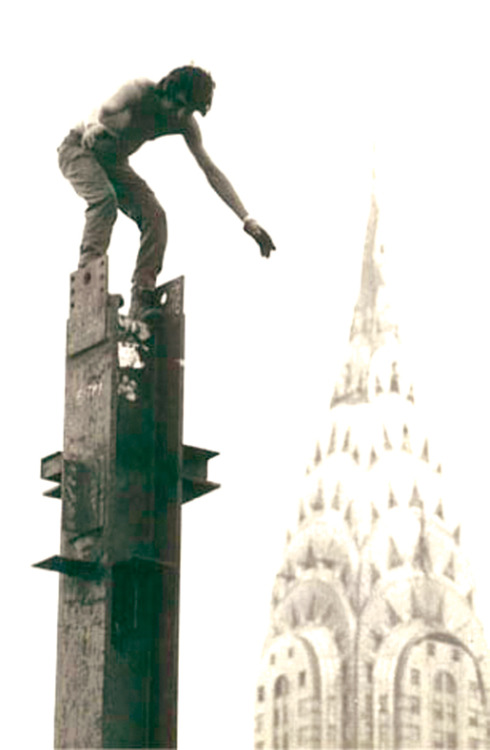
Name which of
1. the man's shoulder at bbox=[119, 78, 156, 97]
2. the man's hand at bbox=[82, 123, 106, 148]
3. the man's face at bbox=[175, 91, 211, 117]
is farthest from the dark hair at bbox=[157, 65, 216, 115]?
the man's hand at bbox=[82, 123, 106, 148]

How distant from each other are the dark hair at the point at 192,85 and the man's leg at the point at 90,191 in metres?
0.72

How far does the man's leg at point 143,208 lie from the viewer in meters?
12.0

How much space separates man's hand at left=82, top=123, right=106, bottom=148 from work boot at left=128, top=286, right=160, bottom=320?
0.93 meters

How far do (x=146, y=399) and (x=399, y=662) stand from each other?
318 feet

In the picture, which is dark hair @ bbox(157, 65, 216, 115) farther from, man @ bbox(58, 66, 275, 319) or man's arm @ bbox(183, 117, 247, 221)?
man's arm @ bbox(183, 117, 247, 221)

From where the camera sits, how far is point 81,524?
35.4 ft

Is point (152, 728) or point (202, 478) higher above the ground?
point (202, 478)

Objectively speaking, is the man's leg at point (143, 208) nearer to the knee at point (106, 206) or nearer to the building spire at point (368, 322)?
the knee at point (106, 206)

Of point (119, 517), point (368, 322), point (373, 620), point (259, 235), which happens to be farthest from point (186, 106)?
point (368, 322)

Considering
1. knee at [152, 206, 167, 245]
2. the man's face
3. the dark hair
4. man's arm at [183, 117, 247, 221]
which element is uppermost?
the dark hair

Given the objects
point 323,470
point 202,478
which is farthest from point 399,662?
point 202,478

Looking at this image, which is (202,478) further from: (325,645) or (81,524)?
(325,645)

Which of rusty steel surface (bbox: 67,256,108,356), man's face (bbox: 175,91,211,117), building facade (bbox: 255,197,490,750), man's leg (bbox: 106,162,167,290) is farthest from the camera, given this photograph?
building facade (bbox: 255,197,490,750)

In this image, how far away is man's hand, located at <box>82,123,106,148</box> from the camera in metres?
11.9
